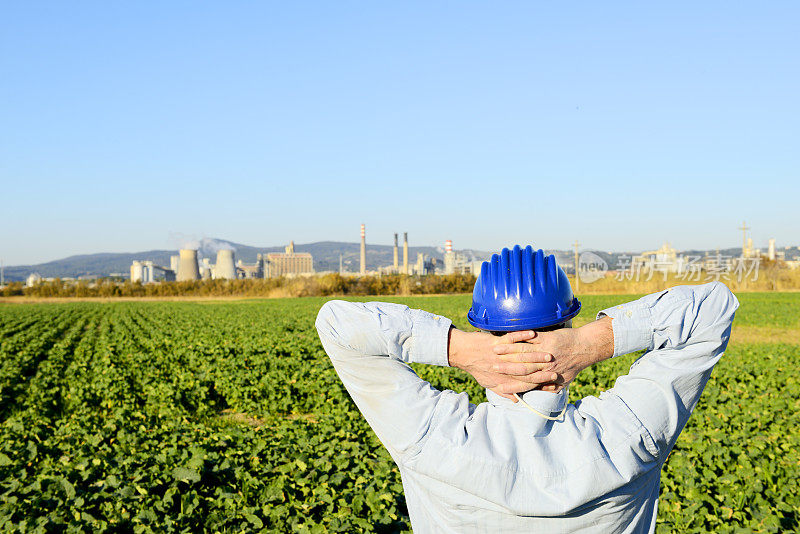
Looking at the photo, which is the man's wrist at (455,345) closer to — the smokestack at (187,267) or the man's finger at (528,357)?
the man's finger at (528,357)

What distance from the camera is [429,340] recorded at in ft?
5.17

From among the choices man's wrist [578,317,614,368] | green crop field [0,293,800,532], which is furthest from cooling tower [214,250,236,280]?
man's wrist [578,317,614,368]

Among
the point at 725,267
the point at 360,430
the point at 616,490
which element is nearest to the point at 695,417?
the point at 360,430

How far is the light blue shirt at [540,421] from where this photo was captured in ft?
4.91

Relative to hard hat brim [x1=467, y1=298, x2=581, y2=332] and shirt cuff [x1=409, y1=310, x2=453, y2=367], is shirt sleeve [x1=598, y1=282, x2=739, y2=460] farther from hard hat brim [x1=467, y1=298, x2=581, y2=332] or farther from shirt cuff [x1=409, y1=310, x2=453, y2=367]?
shirt cuff [x1=409, y1=310, x2=453, y2=367]

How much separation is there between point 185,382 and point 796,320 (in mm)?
27194

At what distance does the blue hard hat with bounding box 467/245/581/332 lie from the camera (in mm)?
1628

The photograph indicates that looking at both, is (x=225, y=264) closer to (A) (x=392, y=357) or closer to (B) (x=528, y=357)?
(A) (x=392, y=357)

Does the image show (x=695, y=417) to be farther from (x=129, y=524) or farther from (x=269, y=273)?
(x=269, y=273)

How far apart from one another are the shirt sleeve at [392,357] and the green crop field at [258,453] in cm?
334

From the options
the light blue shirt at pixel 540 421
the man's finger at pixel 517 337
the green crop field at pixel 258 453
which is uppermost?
the man's finger at pixel 517 337

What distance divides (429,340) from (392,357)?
0.12 m

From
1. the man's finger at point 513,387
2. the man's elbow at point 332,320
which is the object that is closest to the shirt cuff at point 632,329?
the man's finger at point 513,387

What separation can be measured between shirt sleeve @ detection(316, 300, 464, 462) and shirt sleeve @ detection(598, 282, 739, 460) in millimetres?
469
